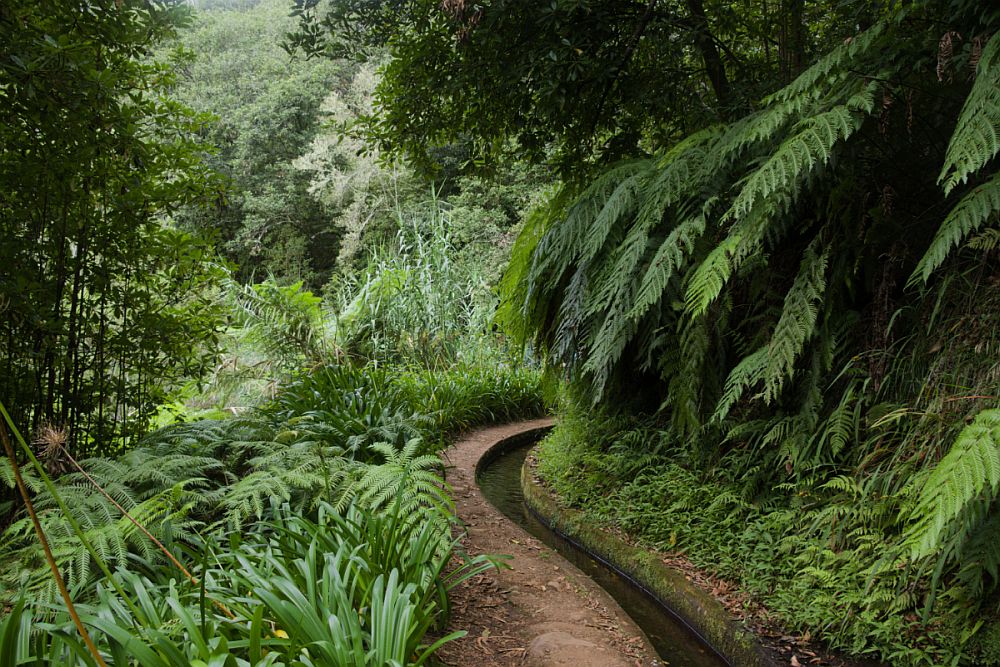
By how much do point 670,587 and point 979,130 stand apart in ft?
7.53

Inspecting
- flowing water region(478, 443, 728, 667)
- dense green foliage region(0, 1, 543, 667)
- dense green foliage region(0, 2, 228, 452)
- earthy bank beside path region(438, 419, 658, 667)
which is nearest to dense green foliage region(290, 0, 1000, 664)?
flowing water region(478, 443, 728, 667)

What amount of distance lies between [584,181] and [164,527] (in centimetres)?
367

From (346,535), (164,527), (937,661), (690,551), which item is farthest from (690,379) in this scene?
(164,527)

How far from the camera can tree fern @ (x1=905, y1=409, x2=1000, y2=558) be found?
1.69 meters

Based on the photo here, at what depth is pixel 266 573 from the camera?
213 cm

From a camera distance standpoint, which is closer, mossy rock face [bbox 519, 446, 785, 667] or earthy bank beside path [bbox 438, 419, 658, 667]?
earthy bank beside path [bbox 438, 419, 658, 667]

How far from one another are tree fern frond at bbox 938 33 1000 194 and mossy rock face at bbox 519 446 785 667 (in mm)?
1861

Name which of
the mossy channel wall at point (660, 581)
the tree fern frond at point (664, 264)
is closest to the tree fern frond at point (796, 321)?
the tree fern frond at point (664, 264)

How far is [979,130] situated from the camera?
6.30 ft

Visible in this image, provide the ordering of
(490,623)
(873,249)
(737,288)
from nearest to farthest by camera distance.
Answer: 1. (490,623)
2. (873,249)
3. (737,288)

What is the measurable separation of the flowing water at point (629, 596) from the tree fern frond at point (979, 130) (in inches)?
80.9

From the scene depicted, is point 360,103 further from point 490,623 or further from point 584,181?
point 490,623

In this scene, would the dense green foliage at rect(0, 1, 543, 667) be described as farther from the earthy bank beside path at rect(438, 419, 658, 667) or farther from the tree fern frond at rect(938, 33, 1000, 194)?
the tree fern frond at rect(938, 33, 1000, 194)

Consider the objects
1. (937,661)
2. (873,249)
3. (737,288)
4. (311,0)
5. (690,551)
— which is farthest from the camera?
(311,0)
